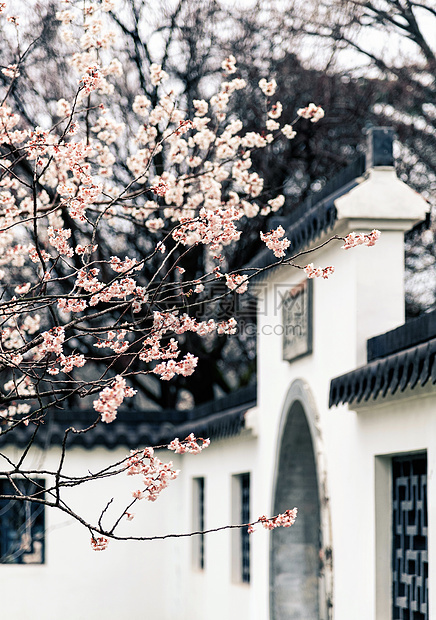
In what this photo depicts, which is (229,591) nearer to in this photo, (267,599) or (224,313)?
(267,599)

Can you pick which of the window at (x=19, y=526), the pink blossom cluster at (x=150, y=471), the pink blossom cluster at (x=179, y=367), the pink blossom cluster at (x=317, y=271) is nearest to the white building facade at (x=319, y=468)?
the window at (x=19, y=526)

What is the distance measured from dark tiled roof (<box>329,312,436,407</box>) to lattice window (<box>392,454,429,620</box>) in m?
0.49

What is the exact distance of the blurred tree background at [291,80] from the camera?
14336mm

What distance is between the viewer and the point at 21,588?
39.3ft

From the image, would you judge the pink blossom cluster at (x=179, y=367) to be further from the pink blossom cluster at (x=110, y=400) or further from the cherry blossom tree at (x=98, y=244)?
the pink blossom cluster at (x=110, y=400)

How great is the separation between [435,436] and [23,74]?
10.3m

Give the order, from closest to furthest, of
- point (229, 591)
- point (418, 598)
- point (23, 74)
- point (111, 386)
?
point (111, 386) → point (418, 598) → point (229, 591) → point (23, 74)

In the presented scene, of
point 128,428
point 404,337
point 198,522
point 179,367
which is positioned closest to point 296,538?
point 404,337

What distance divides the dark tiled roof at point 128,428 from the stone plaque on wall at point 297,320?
269 centimetres

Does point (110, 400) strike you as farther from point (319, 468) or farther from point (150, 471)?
point (319, 468)

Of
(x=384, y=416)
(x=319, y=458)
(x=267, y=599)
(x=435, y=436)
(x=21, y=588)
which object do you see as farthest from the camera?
(x=21, y=588)

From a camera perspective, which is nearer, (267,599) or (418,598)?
(418,598)

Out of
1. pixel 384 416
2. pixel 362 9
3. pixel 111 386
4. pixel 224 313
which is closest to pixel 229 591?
pixel 224 313

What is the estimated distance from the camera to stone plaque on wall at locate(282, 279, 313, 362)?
24.0ft
